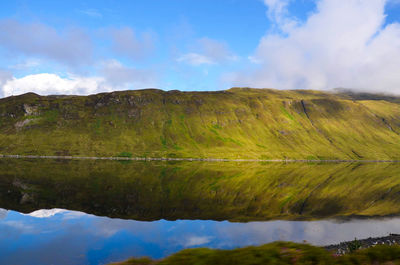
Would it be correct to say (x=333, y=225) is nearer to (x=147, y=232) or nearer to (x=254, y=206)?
(x=254, y=206)

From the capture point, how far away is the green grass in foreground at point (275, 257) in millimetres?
14891

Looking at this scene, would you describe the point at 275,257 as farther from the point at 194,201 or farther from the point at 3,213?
the point at 194,201

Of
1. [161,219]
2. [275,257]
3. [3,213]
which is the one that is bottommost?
[161,219]

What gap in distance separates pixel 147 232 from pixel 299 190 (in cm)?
5714

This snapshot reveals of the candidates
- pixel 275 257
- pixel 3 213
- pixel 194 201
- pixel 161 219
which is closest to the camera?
pixel 275 257

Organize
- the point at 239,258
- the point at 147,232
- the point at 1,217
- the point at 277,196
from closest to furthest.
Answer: the point at 239,258
the point at 147,232
the point at 1,217
the point at 277,196

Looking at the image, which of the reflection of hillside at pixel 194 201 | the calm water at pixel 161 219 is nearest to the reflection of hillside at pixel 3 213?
the calm water at pixel 161 219

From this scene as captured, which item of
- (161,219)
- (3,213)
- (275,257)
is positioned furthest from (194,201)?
(275,257)

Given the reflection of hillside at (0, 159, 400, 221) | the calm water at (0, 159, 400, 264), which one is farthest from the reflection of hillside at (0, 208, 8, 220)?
the reflection of hillside at (0, 159, 400, 221)

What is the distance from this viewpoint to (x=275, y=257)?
15383 millimetres

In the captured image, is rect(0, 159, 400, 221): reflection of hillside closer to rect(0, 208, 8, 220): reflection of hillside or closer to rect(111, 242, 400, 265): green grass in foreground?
rect(0, 208, 8, 220): reflection of hillside

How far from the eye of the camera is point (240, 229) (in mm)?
44469

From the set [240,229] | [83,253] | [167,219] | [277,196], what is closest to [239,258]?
[83,253]

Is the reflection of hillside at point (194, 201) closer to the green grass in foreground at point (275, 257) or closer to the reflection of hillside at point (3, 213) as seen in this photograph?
the reflection of hillside at point (3, 213)
